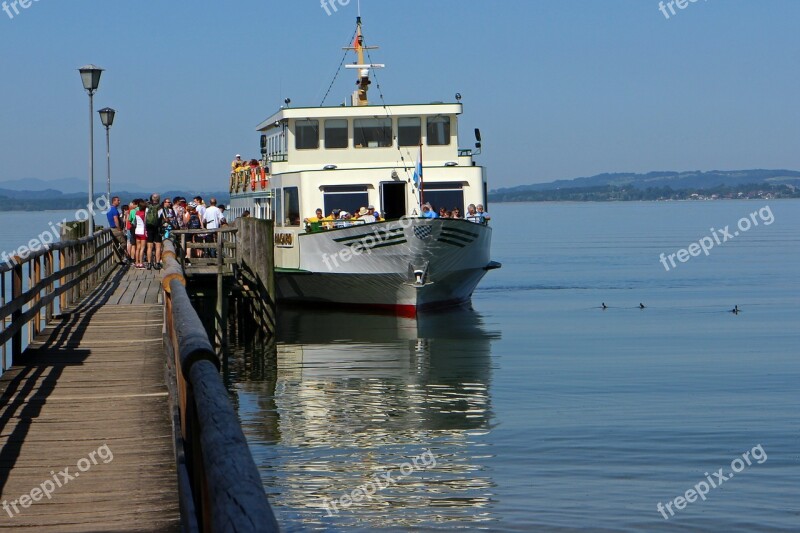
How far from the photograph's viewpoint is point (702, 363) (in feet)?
76.2

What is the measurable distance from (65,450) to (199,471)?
326cm

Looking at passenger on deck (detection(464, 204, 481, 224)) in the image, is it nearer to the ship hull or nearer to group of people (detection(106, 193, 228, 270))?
the ship hull

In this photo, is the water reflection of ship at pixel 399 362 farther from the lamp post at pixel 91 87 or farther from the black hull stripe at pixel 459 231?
the lamp post at pixel 91 87

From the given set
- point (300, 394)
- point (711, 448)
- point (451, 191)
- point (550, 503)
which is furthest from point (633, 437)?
point (451, 191)

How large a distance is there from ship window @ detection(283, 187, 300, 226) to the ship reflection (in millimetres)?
2784

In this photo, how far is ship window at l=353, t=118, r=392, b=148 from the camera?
32.4m

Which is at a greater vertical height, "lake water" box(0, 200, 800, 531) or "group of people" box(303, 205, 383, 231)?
"group of people" box(303, 205, 383, 231)

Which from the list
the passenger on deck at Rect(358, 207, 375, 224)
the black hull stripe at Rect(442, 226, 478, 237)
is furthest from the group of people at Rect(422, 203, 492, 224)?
the passenger on deck at Rect(358, 207, 375, 224)

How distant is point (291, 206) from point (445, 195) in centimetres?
405

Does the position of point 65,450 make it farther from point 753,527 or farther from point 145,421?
point 753,527

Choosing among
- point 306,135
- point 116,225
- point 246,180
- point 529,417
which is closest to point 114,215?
point 116,225

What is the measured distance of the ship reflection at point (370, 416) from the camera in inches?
483

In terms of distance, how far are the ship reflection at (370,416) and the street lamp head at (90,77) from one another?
252 inches

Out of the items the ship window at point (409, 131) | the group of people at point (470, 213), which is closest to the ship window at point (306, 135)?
the ship window at point (409, 131)
